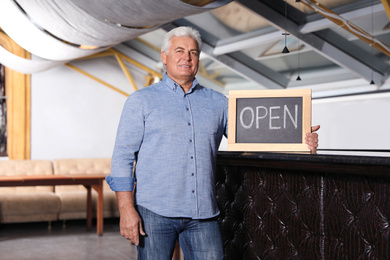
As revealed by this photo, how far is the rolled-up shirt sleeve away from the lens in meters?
1.97

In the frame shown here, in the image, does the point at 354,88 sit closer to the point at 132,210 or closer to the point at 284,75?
the point at 284,75

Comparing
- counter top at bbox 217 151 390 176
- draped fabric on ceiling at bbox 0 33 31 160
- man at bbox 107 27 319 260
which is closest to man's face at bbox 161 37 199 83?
man at bbox 107 27 319 260

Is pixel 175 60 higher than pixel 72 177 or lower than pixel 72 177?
higher

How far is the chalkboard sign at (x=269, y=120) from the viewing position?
7.17 ft

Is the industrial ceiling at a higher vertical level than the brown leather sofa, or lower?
higher

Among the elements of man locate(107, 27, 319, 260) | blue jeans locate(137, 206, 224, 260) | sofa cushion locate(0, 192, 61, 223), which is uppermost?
man locate(107, 27, 319, 260)

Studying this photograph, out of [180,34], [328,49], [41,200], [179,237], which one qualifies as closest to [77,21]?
[180,34]

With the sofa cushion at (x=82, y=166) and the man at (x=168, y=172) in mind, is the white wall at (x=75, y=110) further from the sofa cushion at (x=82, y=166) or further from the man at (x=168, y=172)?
the man at (x=168, y=172)

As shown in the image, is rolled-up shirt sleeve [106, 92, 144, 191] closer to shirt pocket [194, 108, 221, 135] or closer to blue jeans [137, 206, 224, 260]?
blue jeans [137, 206, 224, 260]

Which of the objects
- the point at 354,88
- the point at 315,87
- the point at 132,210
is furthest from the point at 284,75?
the point at 132,210

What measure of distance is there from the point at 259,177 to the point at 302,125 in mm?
359

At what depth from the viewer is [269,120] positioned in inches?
88.7

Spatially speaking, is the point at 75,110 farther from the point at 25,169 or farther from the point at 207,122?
the point at 207,122

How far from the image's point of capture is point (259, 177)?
7.85 feet
